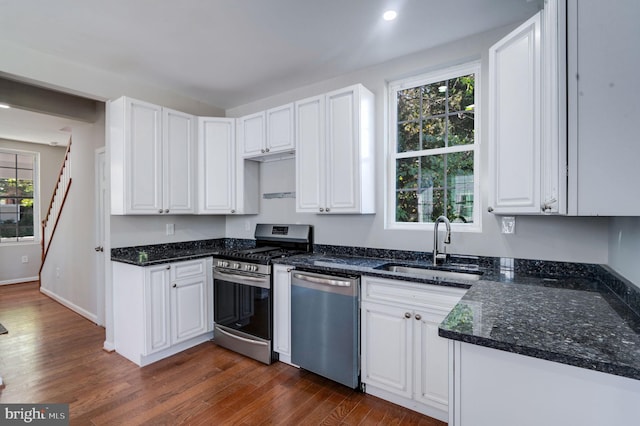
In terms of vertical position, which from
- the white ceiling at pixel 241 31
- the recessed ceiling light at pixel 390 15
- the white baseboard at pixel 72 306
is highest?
the white ceiling at pixel 241 31

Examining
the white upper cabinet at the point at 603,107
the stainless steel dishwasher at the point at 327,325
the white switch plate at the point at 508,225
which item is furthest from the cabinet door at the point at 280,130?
the white upper cabinet at the point at 603,107

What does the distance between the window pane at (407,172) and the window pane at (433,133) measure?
0.16 metres

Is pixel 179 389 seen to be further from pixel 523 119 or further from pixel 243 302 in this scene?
pixel 523 119

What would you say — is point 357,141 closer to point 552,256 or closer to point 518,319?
point 552,256

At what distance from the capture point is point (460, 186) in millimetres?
2588

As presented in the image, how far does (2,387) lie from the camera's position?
2.42m

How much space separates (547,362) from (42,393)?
3157 mm

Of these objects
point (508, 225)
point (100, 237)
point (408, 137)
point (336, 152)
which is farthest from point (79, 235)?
point (508, 225)

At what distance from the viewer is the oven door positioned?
281 centimetres

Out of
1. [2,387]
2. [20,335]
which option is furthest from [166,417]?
[20,335]

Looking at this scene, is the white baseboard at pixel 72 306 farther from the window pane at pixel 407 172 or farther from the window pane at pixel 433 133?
the window pane at pixel 433 133

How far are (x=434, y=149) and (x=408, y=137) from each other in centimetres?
27

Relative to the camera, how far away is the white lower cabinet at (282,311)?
8.88 ft

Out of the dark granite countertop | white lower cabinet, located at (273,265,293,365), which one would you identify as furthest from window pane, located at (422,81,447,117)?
white lower cabinet, located at (273,265,293,365)
